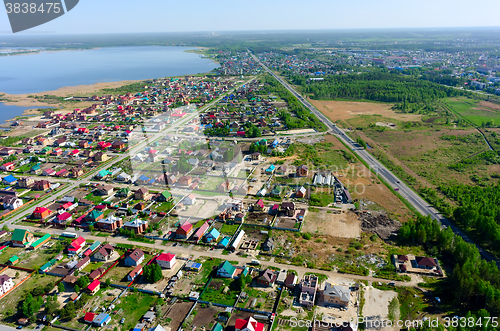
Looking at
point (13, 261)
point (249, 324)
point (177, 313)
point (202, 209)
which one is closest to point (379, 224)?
point (249, 324)

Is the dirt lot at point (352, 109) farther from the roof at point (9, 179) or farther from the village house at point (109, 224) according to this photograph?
the roof at point (9, 179)

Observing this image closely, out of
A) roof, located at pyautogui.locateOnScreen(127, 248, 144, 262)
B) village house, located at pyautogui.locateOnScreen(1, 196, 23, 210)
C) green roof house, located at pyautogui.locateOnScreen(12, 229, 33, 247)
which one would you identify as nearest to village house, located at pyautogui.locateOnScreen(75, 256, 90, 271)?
roof, located at pyautogui.locateOnScreen(127, 248, 144, 262)

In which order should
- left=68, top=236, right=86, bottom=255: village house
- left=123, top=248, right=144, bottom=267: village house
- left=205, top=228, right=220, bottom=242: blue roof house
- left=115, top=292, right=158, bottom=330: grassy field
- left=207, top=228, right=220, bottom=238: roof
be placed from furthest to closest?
left=207, top=228, right=220, bottom=238: roof
left=205, top=228, right=220, bottom=242: blue roof house
left=68, top=236, right=86, bottom=255: village house
left=123, top=248, right=144, bottom=267: village house
left=115, top=292, right=158, bottom=330: grassy field

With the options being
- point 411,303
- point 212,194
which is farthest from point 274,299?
point 212,194

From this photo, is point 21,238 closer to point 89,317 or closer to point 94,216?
point 94,216

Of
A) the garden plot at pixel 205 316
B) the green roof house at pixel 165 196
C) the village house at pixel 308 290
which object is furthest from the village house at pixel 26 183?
the village house at pixel 308 290

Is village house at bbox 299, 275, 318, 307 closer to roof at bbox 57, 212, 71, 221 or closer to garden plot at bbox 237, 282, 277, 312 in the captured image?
garden plot at bbox 237, 282, 277, 312

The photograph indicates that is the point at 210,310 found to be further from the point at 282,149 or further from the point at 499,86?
the point at 499,86
